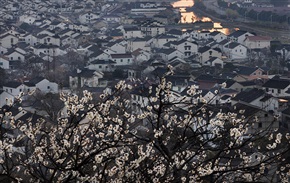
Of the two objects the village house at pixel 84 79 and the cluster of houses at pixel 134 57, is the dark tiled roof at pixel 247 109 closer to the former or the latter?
the cluster of houses at pixel 134 57

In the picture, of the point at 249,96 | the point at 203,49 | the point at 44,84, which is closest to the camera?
the point at 249,96

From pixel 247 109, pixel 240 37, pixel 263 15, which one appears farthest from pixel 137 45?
pixel 247 109

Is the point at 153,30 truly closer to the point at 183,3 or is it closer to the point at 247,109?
the point at 183,3

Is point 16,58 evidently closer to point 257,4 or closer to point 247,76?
point 247,76

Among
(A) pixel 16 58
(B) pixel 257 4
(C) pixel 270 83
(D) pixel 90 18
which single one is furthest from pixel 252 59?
(B) pixel 257 4

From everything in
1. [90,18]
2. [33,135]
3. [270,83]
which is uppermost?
[33,135]

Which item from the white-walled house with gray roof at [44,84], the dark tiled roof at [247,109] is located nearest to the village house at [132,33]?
the white-walled house with gray roof at [44,84]

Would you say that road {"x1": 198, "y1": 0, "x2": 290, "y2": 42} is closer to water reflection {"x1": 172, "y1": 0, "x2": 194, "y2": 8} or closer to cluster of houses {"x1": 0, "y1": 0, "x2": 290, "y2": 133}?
cluster of houses {"x1": 0, "y1": 0, "x2": 290, "y2": 133}

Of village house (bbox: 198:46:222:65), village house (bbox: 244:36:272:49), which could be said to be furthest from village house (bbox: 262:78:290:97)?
village house (bbox: 244:36:272:49)

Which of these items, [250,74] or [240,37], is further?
[240,37]
